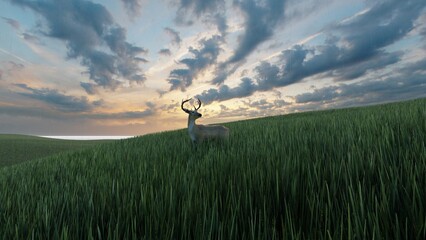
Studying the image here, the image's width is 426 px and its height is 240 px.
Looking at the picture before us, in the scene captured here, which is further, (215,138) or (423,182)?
(215,138)

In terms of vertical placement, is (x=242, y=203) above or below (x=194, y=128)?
below

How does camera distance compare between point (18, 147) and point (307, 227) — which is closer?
point (307, 227)

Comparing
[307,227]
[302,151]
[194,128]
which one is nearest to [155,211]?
[307,227]

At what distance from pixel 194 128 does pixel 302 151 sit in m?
2.68

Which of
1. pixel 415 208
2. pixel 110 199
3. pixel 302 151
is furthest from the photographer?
pixel 302 151

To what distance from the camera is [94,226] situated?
1280mm

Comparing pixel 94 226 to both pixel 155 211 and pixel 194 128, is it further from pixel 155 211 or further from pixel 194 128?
pixel 194 128

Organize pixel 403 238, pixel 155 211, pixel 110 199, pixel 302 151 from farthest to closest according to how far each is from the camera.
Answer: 1. pixel 302 151
2. pixel 110 199
3. pixel 155 211
4. pixel 403 238

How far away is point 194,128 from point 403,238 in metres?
4.09

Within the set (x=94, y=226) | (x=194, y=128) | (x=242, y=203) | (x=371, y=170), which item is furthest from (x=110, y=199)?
(x=194, y=128)

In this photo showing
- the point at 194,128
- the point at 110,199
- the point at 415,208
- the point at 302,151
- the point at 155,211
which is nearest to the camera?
the point at 415,208

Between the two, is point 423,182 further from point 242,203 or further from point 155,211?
point 155,211

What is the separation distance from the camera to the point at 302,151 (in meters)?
2.48

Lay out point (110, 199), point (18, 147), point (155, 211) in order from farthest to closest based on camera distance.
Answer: point (18, 147) < point (110, 199) < point (155, 211)
